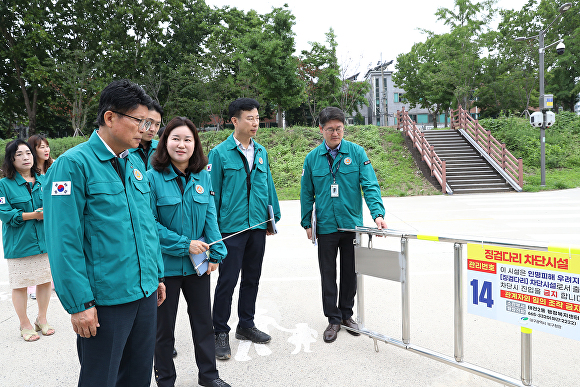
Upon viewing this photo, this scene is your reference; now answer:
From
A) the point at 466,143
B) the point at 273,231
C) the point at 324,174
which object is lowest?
the point at 273,231

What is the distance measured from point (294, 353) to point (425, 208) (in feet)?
30.8

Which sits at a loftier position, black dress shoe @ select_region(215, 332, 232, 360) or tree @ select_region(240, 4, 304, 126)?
tree @ select_region(240, 4, 304, 126)

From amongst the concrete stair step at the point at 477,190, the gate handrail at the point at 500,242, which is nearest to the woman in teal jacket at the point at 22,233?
the gate handrail at the point at 500,242

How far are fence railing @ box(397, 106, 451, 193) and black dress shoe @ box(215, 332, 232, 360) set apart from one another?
13.8m

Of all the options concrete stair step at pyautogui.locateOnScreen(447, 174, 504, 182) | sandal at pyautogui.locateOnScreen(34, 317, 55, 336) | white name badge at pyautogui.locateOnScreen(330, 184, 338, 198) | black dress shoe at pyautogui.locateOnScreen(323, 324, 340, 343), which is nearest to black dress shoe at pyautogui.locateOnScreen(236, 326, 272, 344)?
black dress shoe at pyautogui.locateOnScreen(323, 324, 340, 343)

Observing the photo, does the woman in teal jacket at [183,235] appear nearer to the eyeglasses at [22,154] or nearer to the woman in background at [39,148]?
the eyeglasses at [22,154]

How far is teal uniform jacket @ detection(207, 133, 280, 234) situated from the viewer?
354 centimetres

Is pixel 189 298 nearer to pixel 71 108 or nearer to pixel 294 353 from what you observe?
pixel 294 353

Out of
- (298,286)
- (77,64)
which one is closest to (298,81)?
Result: (77,64)

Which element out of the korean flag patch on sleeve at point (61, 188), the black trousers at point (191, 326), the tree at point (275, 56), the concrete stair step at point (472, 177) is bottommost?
the black trousers at point (191, 326)

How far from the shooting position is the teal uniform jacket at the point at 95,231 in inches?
68.7

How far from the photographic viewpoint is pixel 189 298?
2.80 metres

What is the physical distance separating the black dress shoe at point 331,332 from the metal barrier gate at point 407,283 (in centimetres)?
12

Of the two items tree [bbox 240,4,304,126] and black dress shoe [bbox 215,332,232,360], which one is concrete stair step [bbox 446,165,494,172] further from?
black dress shoe [bbox 215,332,232,360]
